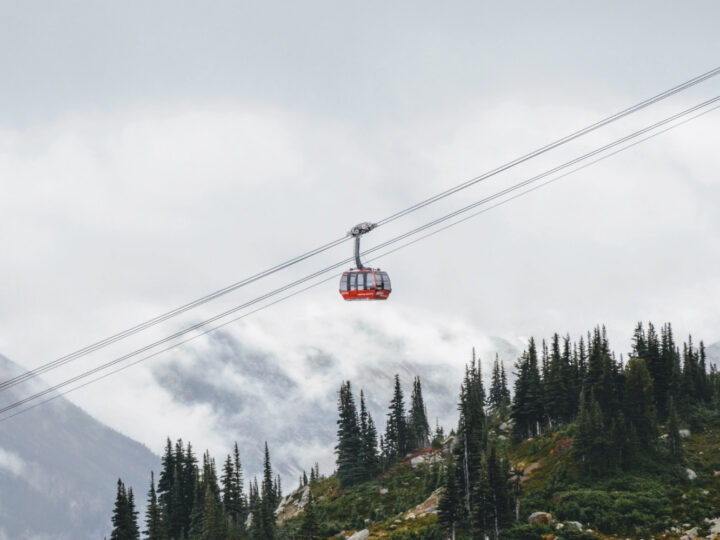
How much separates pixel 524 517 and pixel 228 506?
66747 mm

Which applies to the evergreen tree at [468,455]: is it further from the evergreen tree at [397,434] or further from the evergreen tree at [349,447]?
the evergreen tree at [397,434]

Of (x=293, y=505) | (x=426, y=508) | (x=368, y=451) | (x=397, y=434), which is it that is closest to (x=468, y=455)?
(x=426, y=508)

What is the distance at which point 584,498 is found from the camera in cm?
10356

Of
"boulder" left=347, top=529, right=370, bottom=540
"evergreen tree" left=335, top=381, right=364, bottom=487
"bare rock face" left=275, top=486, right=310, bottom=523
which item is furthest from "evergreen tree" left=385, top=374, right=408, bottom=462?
"boulder" left=347, top=529, right=370, bottom=540

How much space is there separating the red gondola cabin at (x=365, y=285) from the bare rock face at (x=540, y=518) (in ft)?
161

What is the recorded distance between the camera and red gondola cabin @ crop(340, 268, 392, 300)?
6219 cm

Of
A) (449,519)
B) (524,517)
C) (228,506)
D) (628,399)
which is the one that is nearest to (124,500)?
(228,506)

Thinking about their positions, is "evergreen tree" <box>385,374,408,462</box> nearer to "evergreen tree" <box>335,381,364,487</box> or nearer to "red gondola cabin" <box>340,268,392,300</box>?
"evergreen tree" <box>335,381,364,487</box>

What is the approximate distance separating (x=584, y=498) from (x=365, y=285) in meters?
56.5

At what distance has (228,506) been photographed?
15125 centimetres

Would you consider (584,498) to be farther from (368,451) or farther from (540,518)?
(368,451)

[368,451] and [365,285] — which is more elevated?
[368,451]

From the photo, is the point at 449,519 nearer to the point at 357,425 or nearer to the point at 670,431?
the point at 670,431

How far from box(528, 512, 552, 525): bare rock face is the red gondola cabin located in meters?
49.2
